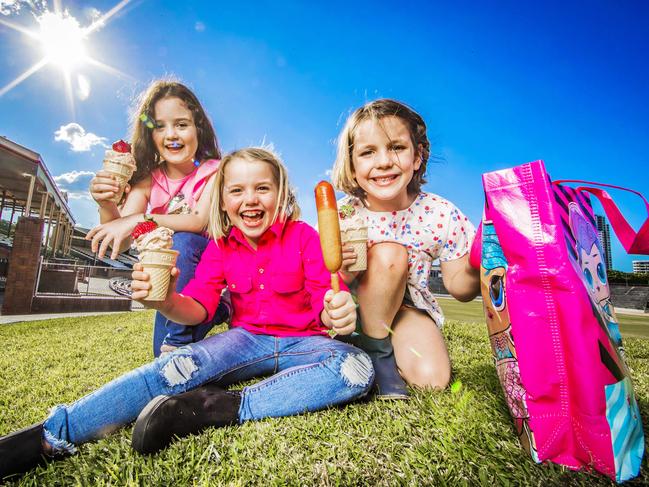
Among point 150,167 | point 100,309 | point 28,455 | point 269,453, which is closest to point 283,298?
point 269,453

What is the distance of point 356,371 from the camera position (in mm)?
1931

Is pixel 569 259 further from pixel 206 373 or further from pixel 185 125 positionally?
pixel 185 125

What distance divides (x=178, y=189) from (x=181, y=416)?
1.79 metres

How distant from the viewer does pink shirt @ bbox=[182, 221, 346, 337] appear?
231 cm

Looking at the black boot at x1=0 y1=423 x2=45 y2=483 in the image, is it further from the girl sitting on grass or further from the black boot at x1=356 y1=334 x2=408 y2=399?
the black boot at x1=356 y1=334 x2=408 y2=399

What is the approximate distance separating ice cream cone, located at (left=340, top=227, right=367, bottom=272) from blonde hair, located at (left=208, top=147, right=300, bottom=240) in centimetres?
55

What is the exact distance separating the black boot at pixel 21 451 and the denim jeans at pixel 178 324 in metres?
0.98

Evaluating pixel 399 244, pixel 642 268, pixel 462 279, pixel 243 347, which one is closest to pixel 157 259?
pixel 243 347

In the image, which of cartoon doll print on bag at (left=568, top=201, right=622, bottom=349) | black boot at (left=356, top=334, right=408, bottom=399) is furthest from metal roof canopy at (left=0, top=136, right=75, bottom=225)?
cartoon doll print on bag at (left=568, top=201, right=622, bottom=349)

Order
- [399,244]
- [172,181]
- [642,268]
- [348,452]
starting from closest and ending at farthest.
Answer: [348,452] → [399,244] → [172,181] → [642,268]

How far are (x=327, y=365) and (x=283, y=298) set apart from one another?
598 mm

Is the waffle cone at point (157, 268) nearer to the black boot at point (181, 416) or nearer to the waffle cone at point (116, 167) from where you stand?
the black boot at point (181, 416)

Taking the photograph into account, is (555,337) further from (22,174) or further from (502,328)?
(22,174)

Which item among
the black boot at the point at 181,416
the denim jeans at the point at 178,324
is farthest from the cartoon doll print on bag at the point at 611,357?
the denim jeans at the point at 178,324
